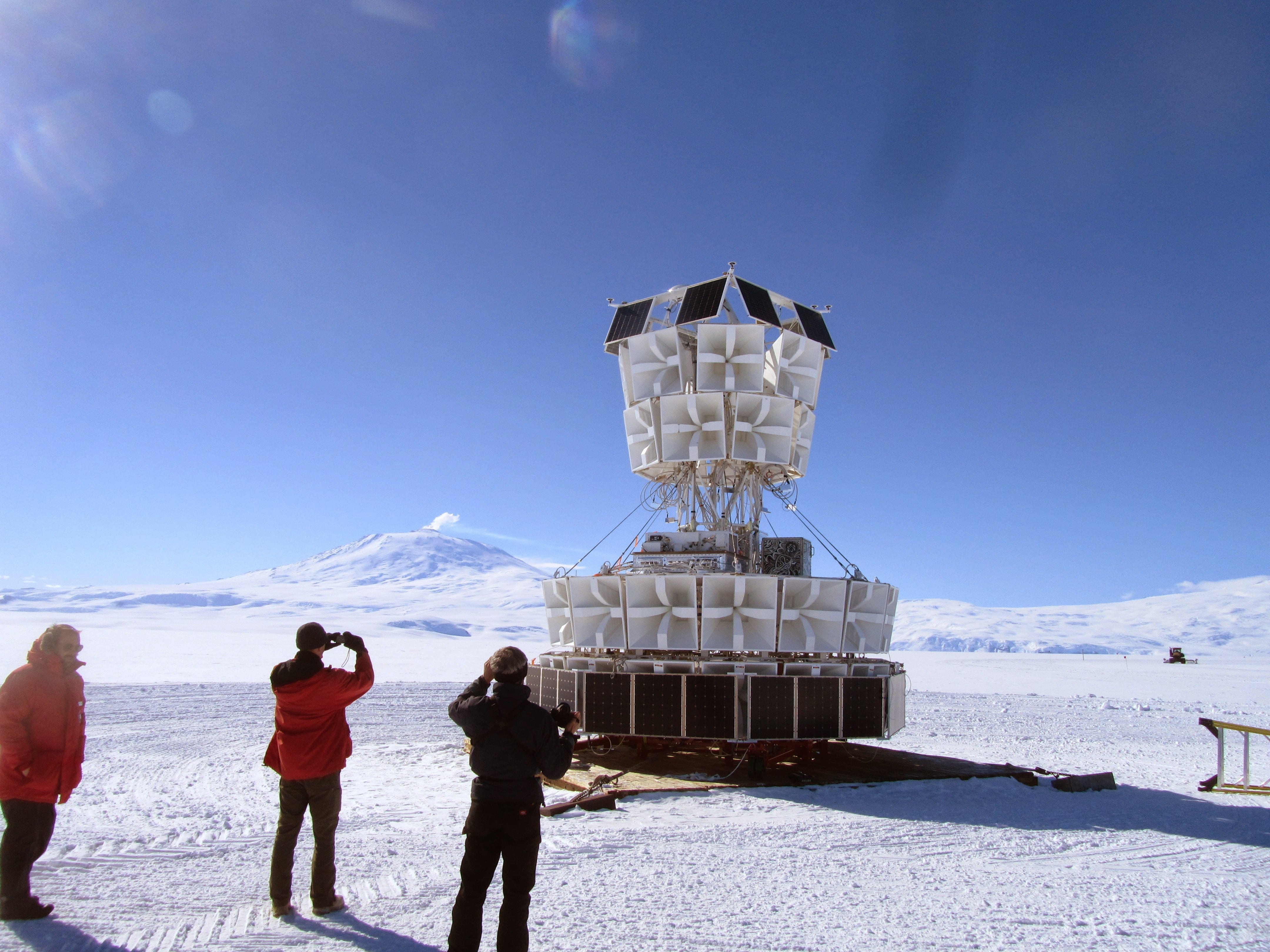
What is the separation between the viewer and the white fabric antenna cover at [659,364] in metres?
18.9

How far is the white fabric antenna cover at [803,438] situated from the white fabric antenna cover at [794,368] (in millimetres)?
395

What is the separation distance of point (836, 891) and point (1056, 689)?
40942mm

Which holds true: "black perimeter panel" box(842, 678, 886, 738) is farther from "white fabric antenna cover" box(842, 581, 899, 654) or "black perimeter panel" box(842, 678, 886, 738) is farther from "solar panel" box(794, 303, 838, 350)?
"solar panel" box(794, 303, 838, 350)

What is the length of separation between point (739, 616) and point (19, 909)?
1219 cm

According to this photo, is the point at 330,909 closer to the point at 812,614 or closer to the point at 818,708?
the point at 818,708

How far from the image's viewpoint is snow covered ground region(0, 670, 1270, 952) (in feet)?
21.2

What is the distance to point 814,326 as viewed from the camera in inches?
793

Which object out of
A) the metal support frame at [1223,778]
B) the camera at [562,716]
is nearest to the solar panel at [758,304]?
the metal support frame at [1223,778]

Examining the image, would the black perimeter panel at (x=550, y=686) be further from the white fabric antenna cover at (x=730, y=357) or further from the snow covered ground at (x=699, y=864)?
the white fabric antenna cover at (x=730, y=357)

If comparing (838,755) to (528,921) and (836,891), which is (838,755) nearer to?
(836,891)

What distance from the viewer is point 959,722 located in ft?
86.5

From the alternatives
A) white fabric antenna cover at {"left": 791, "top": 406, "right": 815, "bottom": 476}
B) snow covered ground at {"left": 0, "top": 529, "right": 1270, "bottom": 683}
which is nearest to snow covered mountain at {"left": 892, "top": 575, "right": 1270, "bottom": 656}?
snow covered ground at {"left": 0, "top": 529, "right": 1270, "bottom": 683}

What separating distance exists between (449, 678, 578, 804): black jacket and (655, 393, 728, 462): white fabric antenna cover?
1336 cm

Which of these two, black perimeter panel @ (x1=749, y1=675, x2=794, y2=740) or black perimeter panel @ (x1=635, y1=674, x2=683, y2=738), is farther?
black perimeter panel @ (x1=635, y1=674, x2=683, y2=738)
